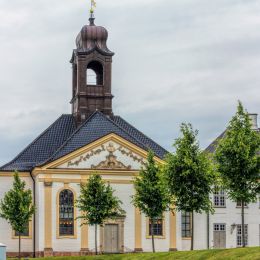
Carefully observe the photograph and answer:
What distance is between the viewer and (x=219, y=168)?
207ft

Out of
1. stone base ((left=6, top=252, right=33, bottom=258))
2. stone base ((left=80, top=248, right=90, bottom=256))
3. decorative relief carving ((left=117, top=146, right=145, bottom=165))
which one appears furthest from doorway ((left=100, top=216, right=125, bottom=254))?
stone base ((left=6, top=252, right=33, bottom=258))

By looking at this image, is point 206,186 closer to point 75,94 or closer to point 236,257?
point 236,257

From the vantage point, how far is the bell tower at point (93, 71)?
89.2 m

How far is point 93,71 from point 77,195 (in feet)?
44.7

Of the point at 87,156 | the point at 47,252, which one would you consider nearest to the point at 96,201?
the point at 87,156

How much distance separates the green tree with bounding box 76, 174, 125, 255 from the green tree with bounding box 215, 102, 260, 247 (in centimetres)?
1397

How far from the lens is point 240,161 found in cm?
6238

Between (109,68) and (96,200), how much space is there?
1819cm

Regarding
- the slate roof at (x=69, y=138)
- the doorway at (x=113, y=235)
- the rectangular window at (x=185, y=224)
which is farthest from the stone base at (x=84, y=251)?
the rectangular window at (x=185, y=224)

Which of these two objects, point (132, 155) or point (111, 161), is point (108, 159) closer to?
point (111, 161)

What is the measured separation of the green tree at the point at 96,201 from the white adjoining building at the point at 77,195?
20.4ft

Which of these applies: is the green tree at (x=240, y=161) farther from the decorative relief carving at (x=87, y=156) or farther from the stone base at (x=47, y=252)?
the stone base at (x=47, y=252)

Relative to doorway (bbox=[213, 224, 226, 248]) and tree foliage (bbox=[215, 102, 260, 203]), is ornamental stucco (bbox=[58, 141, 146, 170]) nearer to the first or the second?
doorway (bbox=[213, 224, 226, 248])

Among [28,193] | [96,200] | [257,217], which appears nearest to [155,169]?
[96,200]
